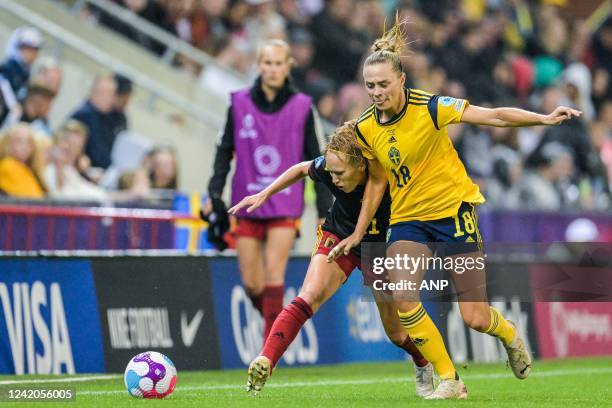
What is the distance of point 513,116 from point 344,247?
4.44 feet

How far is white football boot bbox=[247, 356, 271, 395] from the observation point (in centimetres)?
843

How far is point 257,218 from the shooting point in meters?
11.6

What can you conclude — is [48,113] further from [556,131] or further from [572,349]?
[556,131]

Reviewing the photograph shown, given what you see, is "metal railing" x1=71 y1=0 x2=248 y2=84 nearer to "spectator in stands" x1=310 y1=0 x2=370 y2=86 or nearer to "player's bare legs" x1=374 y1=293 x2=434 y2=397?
"spectator in stands" x1=310 y1=0 x2=370 y2=86

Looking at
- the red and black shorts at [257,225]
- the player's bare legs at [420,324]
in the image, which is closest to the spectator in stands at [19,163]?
the red and black shorts at [257,225]

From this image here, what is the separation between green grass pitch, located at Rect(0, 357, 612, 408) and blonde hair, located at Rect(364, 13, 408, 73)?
209cm

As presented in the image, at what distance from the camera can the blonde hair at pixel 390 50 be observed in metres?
8.61

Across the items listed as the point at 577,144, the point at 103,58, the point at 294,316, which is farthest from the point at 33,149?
the point at 577,144

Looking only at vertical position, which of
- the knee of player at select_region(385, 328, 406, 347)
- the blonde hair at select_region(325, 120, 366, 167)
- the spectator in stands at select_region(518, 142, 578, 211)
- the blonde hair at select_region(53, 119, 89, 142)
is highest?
the blonde hair at select_region(53, 119, 89, 142)

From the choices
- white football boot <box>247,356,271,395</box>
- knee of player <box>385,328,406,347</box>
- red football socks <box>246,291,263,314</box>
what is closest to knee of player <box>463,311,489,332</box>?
knee of player <box>385,328,406,347</box>

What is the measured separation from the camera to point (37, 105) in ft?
49.0

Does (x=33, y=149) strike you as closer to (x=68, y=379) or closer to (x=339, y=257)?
(x=68, y=379)

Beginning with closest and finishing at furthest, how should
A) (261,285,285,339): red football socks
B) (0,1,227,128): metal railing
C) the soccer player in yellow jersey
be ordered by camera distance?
the soccer player in yellow jersey, (261,285,285,339): red football socks, (0,1,227,128): metal railing

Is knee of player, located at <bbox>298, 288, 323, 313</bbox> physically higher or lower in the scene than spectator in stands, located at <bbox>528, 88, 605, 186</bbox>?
lower
